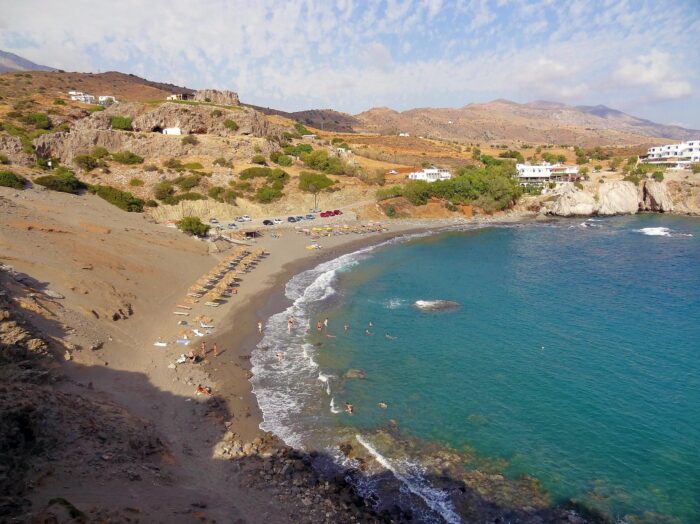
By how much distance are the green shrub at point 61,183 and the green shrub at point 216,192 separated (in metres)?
17.0

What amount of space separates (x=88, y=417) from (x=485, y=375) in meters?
20.8

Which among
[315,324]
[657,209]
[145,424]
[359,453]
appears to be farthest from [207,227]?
[657,209]

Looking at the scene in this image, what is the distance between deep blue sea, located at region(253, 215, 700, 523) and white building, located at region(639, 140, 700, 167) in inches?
2942

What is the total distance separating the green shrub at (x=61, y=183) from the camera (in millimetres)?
53344

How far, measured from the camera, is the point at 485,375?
26.4 meters

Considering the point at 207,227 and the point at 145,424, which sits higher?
the point at 207,227

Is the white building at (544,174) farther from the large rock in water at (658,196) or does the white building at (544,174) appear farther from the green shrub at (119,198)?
the green shrub at (119,198)

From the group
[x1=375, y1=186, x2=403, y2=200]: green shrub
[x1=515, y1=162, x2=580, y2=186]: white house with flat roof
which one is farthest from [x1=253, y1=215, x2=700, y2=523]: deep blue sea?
[x1=515, y1=162, x2=580, y2=186]: white house with flat roof

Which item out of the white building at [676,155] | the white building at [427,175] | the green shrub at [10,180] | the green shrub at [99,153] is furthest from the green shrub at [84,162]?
the white building at [676,155]

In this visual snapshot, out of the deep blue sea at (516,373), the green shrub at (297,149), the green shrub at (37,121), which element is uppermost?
the green shrub at (37,121)

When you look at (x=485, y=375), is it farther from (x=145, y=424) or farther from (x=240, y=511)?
(x=145, y=424)

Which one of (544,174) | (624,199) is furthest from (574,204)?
(544,174)

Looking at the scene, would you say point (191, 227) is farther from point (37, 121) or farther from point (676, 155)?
point (676, 155)

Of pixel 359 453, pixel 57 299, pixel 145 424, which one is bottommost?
pixel 359 453
